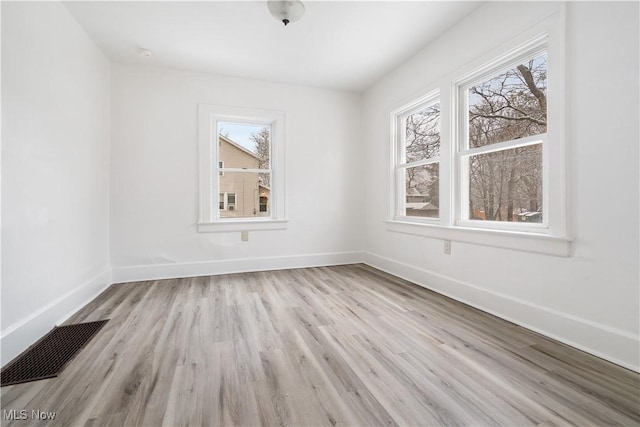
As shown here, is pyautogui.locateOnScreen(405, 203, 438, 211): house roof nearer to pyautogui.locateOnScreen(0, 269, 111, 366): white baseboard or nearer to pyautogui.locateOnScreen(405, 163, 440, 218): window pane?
pyautogui.locateOnScreen(405, 163, 440, 218): window pane

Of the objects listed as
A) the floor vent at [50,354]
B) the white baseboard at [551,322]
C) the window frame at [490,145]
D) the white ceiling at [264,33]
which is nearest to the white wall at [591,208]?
the white baseboard at [551,322]

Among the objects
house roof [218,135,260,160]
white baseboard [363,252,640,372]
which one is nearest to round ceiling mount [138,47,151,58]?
house roof [218,135,260,160]

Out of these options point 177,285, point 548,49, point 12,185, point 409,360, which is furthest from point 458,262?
point 12,185

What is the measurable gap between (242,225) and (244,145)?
1.09 metres

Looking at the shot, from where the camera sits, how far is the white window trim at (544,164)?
1.88 metres

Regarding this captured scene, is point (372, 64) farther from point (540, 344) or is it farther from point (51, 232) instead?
point (51, 232)

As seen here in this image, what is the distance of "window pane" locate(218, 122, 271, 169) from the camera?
3.83m

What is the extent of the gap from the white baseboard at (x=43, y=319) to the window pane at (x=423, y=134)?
3.63 m

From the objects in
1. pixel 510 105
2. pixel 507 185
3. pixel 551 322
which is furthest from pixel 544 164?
pixel 551 322

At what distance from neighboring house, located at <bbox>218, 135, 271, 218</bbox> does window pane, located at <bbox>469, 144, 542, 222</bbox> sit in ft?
8.48

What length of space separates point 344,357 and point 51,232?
2308 millimetres

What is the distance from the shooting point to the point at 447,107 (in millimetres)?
2775

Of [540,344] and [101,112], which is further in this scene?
[101,112]

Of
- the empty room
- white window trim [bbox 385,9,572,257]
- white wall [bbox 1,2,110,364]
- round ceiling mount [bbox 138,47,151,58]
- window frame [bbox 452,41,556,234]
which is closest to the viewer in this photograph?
the empty room
